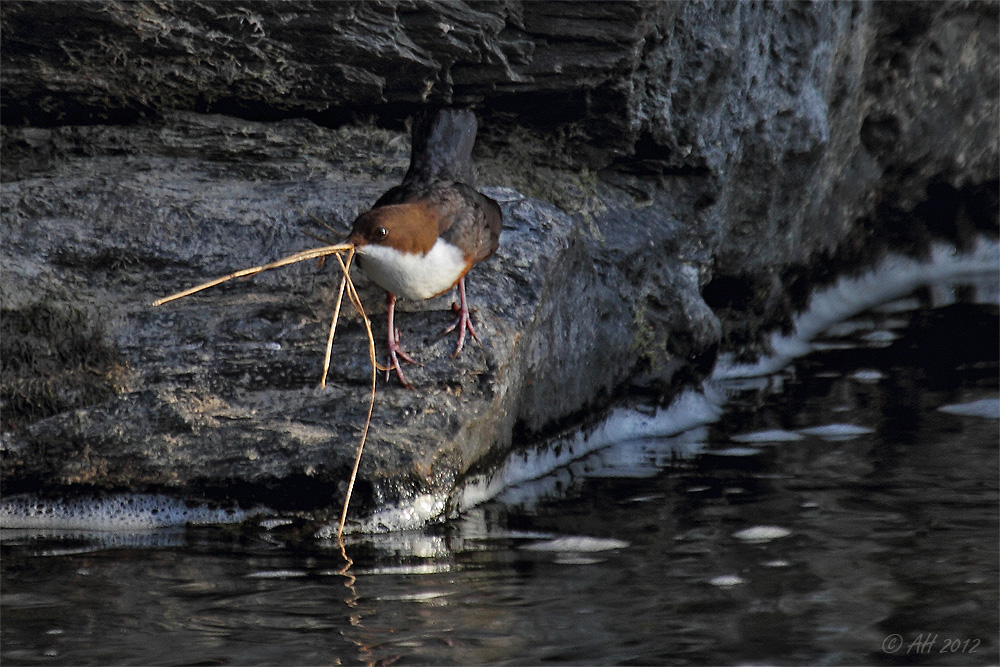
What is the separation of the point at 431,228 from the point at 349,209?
789 mm

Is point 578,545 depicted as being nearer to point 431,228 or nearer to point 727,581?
point 727,581

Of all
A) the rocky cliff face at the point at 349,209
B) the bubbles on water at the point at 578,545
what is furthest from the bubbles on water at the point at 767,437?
the bubbles on water at the point at 578,545

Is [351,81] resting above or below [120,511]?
above

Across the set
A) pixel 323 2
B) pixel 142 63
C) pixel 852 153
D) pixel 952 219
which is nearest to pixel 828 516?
pixel 323 2

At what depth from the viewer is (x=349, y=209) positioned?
13.4ft

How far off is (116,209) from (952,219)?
559 cm

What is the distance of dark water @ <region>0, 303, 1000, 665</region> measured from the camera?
2391 millimetres

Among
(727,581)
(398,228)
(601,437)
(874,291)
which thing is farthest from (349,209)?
(874,291)

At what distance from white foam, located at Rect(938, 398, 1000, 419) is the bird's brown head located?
7.98 feet

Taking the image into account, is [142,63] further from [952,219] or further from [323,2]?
[952,219]

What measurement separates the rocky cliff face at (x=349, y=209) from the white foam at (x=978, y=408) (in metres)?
1.14

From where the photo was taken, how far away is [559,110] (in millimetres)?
4527

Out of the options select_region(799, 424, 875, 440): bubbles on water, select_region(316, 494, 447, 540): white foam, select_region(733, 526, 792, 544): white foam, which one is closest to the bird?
select_region(316, 494, 447, 540): white foam

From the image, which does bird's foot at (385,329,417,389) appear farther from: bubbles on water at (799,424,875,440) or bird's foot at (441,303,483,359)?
bubbles on water at (799,424,875,440)
